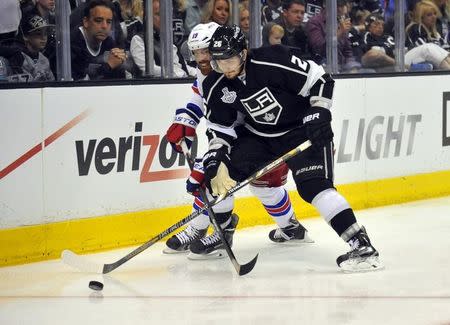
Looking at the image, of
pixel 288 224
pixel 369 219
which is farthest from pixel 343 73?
pixel 288 224

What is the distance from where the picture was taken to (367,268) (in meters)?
5.04

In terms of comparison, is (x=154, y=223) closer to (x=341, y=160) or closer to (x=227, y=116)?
(x=227, y=116)

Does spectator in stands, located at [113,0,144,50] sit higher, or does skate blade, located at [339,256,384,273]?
spectator in stands, located at [113,0,144,50]

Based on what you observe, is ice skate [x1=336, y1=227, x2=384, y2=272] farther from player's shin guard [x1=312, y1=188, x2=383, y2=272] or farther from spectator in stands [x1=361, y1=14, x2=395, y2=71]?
spectator in stands [x1=361, y1=14, x2=395, y2=71]

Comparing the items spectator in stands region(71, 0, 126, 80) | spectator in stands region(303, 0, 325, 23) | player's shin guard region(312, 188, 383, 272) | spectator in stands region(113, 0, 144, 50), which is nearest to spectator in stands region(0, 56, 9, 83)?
spectator in stands region(71, 0, 126, 80)

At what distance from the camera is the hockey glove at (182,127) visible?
541 cm

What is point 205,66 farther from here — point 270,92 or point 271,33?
point 271,33

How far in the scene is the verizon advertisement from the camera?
537cm

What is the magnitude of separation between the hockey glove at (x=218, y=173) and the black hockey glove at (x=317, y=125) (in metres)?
0.41

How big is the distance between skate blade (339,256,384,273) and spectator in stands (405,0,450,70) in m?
2.78

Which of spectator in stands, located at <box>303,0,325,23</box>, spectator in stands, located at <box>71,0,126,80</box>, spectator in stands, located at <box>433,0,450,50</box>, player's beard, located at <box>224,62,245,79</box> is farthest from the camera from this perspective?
spectator in stands, located at <box>433,0,450,50</box>

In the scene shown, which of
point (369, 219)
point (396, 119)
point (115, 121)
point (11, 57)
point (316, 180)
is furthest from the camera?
point (396, 119)

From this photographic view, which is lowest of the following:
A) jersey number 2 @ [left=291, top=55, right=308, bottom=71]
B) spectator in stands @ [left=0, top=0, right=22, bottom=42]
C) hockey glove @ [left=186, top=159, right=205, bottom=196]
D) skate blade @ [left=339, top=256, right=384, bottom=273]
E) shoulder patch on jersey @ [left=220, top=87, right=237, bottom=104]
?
skate blade @ [left=339, top=256, right=384, bottom=273]

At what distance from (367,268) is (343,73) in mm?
2264
